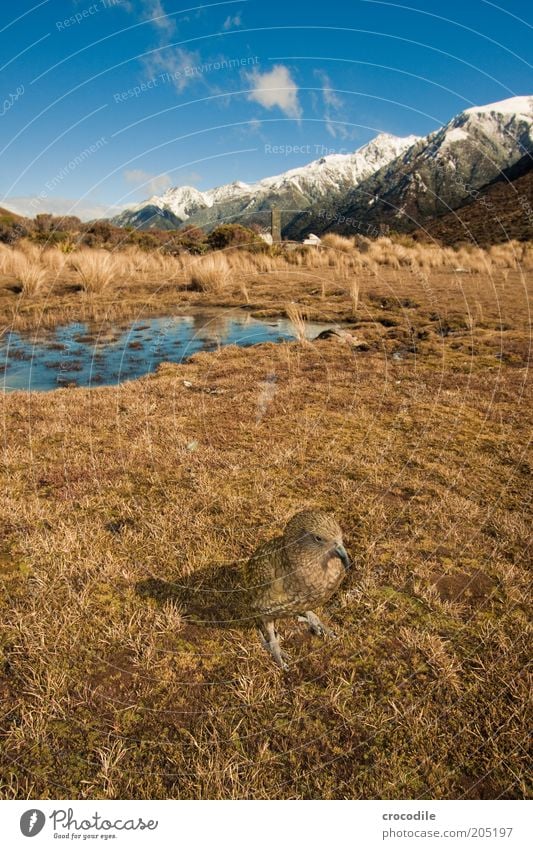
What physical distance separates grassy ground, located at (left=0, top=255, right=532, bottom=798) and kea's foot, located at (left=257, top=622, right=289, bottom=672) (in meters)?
0.08

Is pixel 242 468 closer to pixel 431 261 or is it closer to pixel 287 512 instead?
pixel 287 512

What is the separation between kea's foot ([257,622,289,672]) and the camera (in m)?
3.02

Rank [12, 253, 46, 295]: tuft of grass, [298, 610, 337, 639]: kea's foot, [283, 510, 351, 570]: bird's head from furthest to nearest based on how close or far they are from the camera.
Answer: [12, 253, 46, 295]: tuft of grass → [298, 610, 337, 639]: kea's foot → [283, 510, 351, 570]: bird's head

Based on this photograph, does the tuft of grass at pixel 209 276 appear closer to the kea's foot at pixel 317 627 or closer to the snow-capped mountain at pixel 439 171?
the kea's foot at pixel 317 627

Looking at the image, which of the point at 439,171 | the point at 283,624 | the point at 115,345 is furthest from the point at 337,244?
the point at 439,171

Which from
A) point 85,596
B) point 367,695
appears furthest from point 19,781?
point 367,695

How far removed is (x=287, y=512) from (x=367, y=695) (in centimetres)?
212

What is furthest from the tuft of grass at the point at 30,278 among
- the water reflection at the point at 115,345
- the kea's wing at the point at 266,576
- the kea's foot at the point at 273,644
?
the kea's foot at the point at 273,644

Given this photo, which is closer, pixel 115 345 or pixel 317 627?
pixel 317 627

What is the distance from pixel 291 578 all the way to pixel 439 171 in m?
130

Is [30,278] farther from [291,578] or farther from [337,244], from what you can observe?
[291,578]

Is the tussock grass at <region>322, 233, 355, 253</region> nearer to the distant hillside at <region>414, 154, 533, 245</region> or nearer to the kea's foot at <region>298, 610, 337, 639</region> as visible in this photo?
the distant hillside at <region>414, 154, 533, 245</region>

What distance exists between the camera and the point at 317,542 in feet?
9.11

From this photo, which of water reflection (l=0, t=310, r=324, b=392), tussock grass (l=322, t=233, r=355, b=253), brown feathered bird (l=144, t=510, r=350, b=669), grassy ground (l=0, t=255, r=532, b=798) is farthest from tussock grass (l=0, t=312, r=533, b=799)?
tussock grass (l=322, t=233, r=355, b=253)
